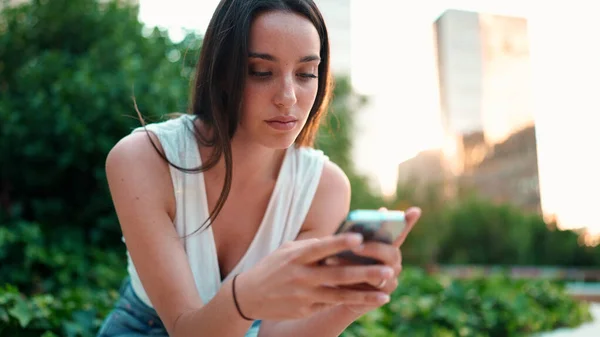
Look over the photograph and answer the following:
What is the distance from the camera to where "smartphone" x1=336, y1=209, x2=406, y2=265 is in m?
0.90

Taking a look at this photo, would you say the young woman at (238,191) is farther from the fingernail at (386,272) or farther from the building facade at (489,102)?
the building facade at (489,102)

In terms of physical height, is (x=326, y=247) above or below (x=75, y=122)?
below

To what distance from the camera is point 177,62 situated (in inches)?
161

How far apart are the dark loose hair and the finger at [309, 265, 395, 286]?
611 millimetres

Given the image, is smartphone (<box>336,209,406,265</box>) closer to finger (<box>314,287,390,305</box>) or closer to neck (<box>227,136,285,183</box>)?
finger (<box>314,287,390,305</box>)

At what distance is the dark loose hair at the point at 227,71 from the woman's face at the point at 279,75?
0.02 m

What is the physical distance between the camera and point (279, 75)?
1.35 m

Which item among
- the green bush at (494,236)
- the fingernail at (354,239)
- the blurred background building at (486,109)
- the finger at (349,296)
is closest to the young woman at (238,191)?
the finger at (349,296)

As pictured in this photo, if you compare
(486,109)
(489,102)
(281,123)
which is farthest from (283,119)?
(486,109)

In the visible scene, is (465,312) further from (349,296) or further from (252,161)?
(349,296)

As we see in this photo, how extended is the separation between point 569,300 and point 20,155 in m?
4.52

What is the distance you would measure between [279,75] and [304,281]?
1.95 feet

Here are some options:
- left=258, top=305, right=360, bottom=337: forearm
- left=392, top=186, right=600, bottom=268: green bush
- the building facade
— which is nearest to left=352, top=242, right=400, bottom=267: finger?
left=258, top=305, right=360, bottom=337: forearm

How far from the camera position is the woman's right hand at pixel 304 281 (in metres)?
0.90
